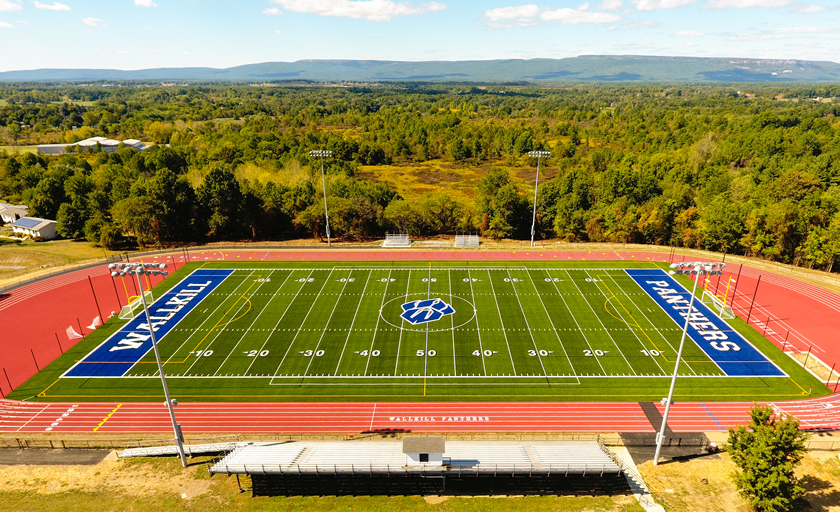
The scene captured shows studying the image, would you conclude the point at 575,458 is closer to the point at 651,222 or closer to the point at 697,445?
the point at 697,445

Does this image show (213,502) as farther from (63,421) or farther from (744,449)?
(744,449)

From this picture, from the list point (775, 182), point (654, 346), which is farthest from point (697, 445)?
point (775, 182)

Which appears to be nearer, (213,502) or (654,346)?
(213,502)

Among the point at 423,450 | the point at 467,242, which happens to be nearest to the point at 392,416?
the point at 423,450

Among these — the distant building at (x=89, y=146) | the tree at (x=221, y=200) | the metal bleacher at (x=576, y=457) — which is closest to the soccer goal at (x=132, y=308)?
the tree at (x=221, y=200)

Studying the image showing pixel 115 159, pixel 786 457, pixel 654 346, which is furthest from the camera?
pixel 115 159

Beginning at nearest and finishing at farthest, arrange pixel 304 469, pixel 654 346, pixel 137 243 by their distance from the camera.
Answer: pixel 304 469
pixel 654 346
pixel 137 243

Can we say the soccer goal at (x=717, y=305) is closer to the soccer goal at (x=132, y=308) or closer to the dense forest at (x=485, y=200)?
the dense forest at (x=485, y=200)

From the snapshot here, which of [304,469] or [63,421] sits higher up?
[304,469]
